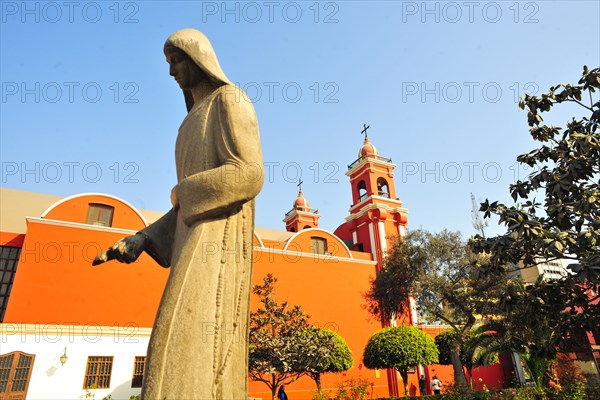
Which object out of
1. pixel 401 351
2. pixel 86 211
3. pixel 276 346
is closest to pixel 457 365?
pixel 401 351

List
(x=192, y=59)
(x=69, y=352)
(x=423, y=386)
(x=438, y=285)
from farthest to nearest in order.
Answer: (x=423, y=386) < (x=438, y=285) < (x=69, y=352) < (x=192, y=59)

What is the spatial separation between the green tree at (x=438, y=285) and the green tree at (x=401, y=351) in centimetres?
143

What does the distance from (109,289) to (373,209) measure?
13.7 metres

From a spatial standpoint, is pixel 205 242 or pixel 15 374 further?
pixel 15 374

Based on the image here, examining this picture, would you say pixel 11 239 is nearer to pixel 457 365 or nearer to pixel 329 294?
pixel 329 294

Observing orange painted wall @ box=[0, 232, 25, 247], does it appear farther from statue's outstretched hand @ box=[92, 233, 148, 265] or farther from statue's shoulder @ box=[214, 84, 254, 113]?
statue's shoulder @ box=[214, 84, 254, 113]

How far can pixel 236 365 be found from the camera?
1560 millimetres

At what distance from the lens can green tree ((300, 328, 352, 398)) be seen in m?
11.9

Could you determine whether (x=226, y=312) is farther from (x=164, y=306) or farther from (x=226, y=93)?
(x=226, y=93)

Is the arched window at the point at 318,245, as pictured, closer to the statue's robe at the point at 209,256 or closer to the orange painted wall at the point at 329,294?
the orange painted wall at the point at 329,294

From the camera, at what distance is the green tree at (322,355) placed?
11.9 m

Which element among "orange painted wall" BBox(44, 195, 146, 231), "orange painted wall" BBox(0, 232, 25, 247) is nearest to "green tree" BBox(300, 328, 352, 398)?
"orange painted wall" BBox(44, 195, 146, 231)

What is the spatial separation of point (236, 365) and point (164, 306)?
372mm

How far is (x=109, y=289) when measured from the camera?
1350 cm
